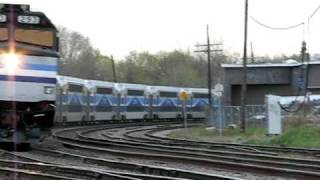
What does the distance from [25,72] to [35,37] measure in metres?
1.18

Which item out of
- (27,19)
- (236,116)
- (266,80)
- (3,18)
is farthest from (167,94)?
(3,18)

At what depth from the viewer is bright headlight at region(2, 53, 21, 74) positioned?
1691 centimetres

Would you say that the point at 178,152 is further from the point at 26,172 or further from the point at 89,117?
the point at 89,117

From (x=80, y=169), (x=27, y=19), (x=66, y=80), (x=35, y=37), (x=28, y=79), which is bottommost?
(x=80, y=169)

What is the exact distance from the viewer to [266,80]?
59812 mm

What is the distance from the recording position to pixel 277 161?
55.2 feet

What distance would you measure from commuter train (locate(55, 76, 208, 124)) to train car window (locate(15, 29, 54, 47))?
791 inches

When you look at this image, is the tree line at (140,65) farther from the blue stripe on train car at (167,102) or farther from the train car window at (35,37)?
the train car window at (35,37)

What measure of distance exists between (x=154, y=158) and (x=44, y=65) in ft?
13.2

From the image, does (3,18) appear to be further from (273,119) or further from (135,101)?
(135,101)

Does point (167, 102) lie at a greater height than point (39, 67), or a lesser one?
lesser

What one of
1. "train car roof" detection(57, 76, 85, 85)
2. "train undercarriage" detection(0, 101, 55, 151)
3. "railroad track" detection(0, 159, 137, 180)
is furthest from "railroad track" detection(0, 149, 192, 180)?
"train car roof" detection(57, 76, 85, 85)

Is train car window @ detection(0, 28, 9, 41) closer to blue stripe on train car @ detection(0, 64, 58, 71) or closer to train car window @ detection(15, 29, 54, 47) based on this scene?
train car window @ detection(15, 29, 54, 47)

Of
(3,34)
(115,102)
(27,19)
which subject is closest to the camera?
(3,34)
